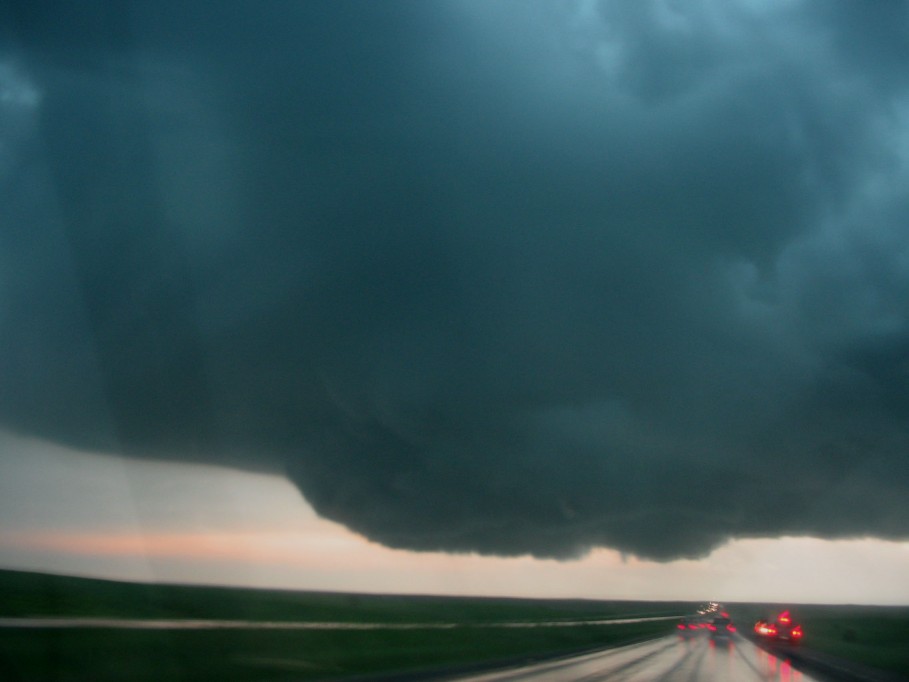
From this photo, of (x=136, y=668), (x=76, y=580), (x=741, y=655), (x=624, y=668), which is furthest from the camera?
(x=76, y=580)

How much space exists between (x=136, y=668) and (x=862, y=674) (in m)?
29.1

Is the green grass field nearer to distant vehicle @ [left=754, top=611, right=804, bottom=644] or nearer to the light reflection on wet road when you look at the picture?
the light reflection on wet road

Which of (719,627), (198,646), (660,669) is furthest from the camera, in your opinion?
Answer: (719,627)

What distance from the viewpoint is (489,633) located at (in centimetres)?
6169

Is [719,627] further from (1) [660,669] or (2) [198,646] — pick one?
(2) [198,646]

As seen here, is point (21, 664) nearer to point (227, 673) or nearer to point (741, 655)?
point (227, 673)

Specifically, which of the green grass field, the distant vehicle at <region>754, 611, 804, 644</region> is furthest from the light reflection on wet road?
the distant vehicle at <region>754, 611, 804, 644</region>

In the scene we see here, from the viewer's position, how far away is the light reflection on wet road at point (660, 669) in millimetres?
30406

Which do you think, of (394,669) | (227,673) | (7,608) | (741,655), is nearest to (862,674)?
(741,655)

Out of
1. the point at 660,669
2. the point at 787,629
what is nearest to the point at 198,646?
the point at 660,669

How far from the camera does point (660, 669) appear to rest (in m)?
34.9

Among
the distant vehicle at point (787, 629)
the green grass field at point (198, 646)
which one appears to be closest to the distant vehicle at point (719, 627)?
the distant vehicle at point (787, 629)

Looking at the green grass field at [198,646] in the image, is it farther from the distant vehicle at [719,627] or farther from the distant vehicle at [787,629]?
the distant vehicle at [787,629]

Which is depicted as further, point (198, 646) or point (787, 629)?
point (787, 629)
